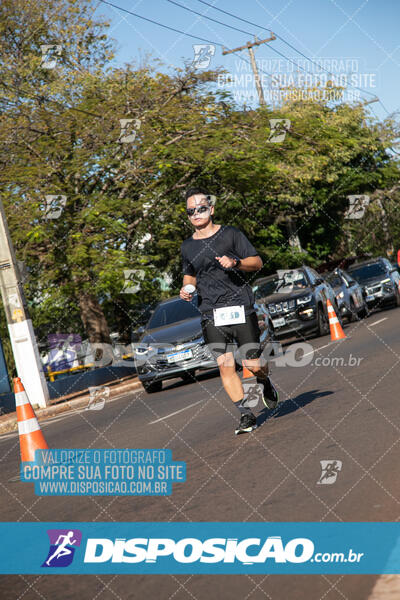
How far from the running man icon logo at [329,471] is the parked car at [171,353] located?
8636 millimetres

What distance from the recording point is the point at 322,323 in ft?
67.8

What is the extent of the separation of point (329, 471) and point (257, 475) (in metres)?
0.50

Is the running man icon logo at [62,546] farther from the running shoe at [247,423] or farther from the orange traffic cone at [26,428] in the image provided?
the orange traffic cone at [26,428]

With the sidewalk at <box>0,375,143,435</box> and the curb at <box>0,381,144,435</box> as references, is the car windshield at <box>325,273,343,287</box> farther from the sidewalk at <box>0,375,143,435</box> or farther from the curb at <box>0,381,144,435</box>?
the curb at <box>0,381,144,435</box>

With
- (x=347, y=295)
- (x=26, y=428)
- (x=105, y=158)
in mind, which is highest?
(x=105, y=158)

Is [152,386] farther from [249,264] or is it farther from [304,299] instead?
[249,264]

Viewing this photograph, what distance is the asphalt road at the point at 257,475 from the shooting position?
152 inches

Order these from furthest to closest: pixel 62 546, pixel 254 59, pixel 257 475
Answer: pixel 254 59 < pixel 257 475 < pixel 62 546

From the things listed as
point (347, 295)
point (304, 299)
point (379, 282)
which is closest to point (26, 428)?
point (304, 299)

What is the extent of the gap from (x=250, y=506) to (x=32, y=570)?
1287 millimetres

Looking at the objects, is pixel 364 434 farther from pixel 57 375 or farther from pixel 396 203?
pixel 396 203

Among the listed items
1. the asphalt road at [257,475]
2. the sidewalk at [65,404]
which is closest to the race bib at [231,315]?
the asphalt road at [257,475]

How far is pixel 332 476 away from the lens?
5367mm

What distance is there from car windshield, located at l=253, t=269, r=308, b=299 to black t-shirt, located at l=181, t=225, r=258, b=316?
13.9 metres
